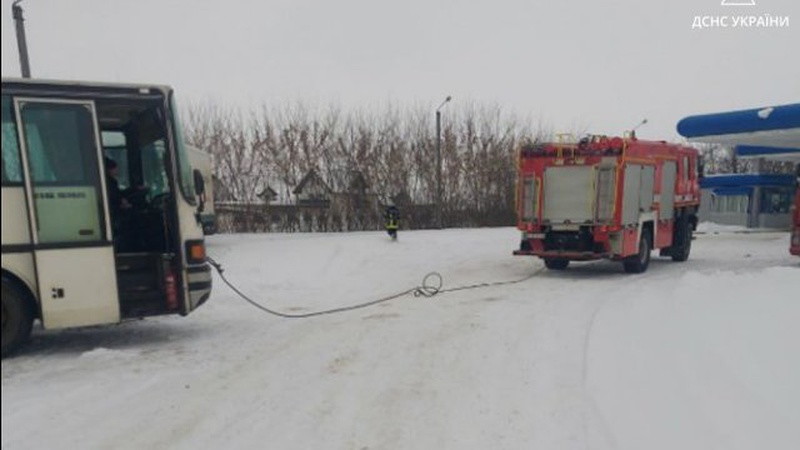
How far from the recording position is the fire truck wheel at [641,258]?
42.2 feet

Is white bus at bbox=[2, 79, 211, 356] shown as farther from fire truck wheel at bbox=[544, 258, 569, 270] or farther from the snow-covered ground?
fire truck wheel at bbox=[544, 258, 569, 270]

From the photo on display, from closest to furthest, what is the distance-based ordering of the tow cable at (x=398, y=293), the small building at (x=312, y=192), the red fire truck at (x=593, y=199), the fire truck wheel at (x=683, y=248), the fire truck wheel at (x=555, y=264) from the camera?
the tow cable at (x=398, y=293) → the red fire truck at (x=593, y=199) → the fire truck wheel at (x=555, y=264) → the fire truck wheel at (x=683, y=248) → the small building at (x=312, y=192)

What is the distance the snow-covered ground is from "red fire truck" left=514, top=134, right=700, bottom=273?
2105mm

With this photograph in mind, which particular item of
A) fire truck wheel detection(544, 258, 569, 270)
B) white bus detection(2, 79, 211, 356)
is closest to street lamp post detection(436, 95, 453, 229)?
fire truck wheel detection(544, 258, 569, 270)

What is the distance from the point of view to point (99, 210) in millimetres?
5113

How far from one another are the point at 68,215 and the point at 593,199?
33.0ft

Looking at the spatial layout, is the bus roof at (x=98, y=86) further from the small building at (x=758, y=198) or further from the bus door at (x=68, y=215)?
the small building at (x=758, y=198)

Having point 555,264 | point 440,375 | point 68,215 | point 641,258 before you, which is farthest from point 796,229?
point 68,215

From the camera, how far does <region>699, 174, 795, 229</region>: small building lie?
3006cm

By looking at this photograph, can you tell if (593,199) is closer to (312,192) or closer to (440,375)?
(440,375)

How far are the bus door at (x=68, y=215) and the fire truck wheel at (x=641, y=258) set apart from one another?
10673 millimetres

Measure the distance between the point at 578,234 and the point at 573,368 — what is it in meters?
6.90

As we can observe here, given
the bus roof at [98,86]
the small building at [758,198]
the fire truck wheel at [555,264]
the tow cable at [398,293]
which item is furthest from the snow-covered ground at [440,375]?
the small building at [758,198]

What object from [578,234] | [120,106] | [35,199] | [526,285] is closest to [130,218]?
[120,106]
